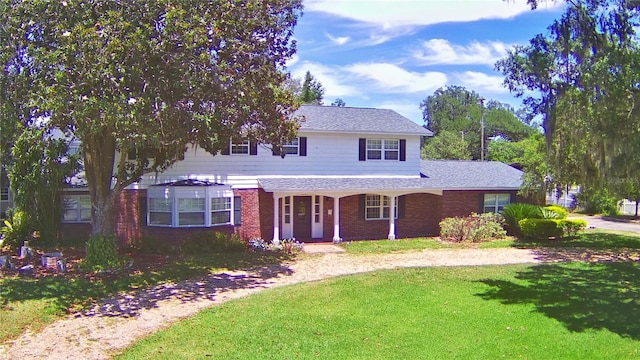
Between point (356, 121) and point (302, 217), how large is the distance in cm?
488

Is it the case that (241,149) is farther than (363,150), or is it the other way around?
(363,150)

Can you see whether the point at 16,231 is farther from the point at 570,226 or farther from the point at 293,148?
the point at 570,226

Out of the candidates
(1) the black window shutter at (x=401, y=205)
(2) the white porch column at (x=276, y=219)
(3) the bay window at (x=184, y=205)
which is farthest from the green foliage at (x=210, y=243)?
(1) the black window shutter at (x=401, y=205)

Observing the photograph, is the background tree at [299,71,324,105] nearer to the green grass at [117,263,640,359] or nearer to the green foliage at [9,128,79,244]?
the green foliage at [9,128,79,244]

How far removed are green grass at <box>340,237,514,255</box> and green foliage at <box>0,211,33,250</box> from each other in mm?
11227

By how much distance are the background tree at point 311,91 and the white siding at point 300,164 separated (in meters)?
20.8

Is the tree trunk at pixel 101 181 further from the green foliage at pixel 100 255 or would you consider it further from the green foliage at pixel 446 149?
the green foliage at pixel 446 149

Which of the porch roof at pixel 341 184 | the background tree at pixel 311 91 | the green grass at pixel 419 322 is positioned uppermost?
the background tree at pixel 311 91

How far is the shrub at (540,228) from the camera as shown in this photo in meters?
20.6

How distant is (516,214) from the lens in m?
21.6

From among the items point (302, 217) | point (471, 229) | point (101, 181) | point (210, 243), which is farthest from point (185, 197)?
point (471, 229)

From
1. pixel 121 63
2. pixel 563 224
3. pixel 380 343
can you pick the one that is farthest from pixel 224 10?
pixel 563 224

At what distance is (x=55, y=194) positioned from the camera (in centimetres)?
1711

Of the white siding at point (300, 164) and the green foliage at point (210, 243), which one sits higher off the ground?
the white siding at point (300, 164)
